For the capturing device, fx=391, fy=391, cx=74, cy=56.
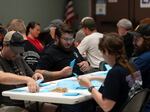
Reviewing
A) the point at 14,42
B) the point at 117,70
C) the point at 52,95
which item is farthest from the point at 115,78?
the point at 14,42

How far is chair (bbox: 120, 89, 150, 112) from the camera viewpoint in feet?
9.14

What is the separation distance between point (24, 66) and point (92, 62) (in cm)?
227

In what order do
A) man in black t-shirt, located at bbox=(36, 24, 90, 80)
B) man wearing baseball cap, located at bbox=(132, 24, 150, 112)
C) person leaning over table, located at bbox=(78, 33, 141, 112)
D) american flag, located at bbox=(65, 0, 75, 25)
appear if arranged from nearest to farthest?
person leaning over table, located at bbox=(78, 33, 141, 112)
man wearing baseball cap, located at bbox=(132, 24, 150, 112)
man in black t-shirt, located at bbox=(36, 24, 90, 80)
american flag, located at bbox=(65, 0, 75, 25)

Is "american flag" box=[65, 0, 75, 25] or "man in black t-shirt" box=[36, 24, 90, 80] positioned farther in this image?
"american flag" box=[65, 0, 75, 25]

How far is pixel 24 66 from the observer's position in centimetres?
368

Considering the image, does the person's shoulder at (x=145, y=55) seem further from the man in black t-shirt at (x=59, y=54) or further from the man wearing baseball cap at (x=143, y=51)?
the man in black t-shirt at (x=59, y=54)

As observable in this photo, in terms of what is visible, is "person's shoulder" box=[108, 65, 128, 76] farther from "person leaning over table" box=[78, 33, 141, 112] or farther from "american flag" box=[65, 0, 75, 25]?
"american flag" box=[65, 0, 75, 25]

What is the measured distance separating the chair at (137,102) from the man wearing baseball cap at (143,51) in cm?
36

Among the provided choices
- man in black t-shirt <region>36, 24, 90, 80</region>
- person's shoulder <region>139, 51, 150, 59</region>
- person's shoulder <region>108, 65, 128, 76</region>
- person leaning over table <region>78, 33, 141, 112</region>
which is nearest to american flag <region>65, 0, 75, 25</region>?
man in black t-shirt <region>36, 24, 90, 80</region>

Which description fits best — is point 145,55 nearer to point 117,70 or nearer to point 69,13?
point 117,70

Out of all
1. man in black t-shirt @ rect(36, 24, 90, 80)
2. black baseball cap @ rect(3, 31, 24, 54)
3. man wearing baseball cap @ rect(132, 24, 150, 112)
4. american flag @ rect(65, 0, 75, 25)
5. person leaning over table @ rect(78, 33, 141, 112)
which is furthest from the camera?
american flag @ rect(65, 0, 75, 25)

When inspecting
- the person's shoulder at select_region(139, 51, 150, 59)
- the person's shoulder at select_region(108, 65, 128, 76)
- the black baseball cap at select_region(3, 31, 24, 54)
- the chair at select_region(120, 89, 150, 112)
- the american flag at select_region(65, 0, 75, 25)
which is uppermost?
the black baseball cap at select_region(3, 31, 24, 54)

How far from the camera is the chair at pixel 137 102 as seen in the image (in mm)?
2785

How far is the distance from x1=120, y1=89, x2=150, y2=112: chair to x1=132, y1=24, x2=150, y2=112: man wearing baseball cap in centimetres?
36
